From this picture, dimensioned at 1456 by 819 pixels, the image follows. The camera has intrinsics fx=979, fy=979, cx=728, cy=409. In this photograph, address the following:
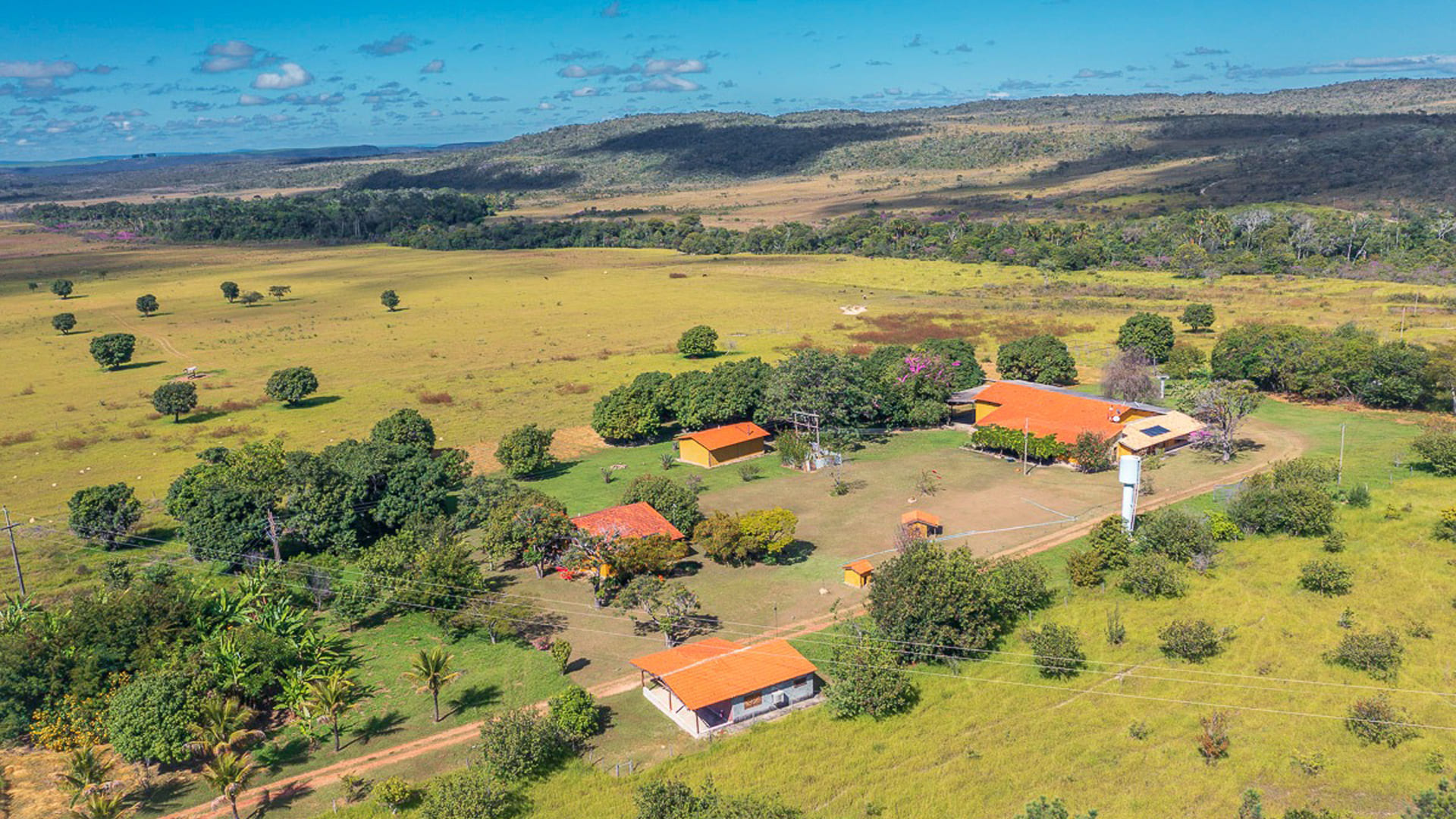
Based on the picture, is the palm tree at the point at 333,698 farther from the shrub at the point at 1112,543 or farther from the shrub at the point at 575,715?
the shrub at the point at 1112,543

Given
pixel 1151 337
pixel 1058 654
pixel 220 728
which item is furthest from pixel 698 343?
pixel 220 728

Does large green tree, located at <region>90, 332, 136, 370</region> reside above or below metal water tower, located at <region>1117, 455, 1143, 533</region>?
above

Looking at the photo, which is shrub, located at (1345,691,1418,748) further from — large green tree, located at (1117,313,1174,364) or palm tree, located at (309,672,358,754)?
large green tree, located at (1117,313,1174,364)

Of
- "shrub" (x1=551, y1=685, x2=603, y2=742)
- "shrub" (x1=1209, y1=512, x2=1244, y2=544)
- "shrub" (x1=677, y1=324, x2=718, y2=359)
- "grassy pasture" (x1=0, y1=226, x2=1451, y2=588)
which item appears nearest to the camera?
"shrub" (x1=551, y1=685, x2=603, y2=742)

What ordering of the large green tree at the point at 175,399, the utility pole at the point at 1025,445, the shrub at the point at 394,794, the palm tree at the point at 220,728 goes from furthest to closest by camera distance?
the large green tree at the point at 175,399, the utility pole at the point at 1025,445, the palm tree at the point at 220,728, the shrub at the point at 394,794

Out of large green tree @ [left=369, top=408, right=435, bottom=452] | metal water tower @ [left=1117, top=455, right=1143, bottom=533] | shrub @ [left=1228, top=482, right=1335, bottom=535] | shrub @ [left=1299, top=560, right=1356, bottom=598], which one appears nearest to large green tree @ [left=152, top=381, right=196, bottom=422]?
large green tree @ [left=369, top=408, right=435, bottom=452]

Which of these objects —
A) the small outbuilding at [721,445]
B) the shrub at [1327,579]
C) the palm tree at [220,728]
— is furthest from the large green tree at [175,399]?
the shrub at [1327,579]

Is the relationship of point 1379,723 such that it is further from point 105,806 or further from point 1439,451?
point 105,806
